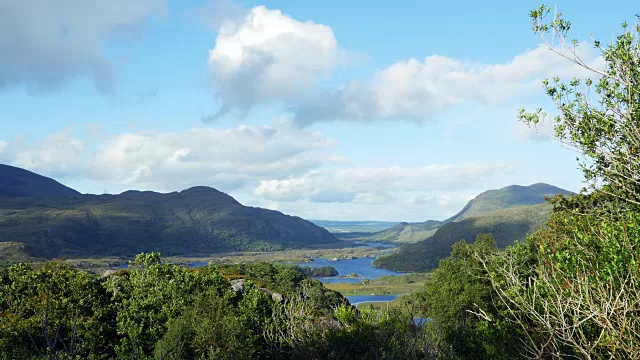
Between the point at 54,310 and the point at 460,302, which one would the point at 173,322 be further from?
the point at 460,302

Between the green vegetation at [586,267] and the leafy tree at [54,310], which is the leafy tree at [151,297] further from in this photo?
the green vegetation at [586,267]

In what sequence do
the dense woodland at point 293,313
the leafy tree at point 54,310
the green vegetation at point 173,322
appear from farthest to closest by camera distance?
1. the leafy tree at point 54,310
2. the green vegetation at point 173,322
3. the dense woodland at point 293,313

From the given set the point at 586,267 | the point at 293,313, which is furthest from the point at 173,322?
the point at 586,267

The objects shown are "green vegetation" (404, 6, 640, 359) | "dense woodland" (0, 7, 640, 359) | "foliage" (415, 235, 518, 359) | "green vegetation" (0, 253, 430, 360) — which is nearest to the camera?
"green vegetation" (404, 6, 640, 359)

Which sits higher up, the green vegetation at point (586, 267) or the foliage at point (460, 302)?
the green vegetation at point (586, 267)

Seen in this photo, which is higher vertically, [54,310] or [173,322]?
[54,310]

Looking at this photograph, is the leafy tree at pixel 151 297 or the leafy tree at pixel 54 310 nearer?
the leafy tree at pixel 54 310

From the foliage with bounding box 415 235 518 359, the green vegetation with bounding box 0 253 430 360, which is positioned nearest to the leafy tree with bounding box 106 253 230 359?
the green vegetation with bounding box 0 253 430 360

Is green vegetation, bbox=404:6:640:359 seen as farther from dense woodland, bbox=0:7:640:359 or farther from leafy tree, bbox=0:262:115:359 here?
leafy tree, bbox=0:262:115:359

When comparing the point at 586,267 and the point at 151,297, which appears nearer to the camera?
the point at 586,267

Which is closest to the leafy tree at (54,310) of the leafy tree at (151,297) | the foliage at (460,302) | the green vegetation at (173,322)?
the green vegetation at (173,322)

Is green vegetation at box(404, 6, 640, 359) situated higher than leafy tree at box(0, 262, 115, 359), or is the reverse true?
green vegetation at box(404, 6, 640, 359)

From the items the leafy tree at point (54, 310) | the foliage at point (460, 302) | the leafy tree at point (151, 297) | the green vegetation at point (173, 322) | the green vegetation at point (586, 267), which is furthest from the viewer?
the leafy tree at point (151, 297)

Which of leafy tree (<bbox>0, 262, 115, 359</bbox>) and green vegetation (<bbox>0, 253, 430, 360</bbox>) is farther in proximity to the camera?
leafy tree (<bbox>0, 262, 115, 359</bbox>)
